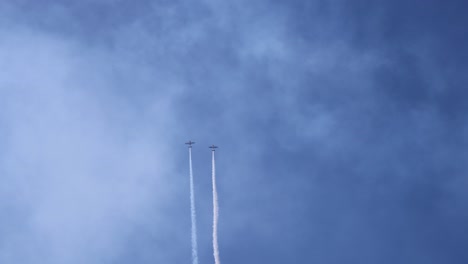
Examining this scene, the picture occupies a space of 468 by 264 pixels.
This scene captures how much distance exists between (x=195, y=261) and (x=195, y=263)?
797 millimetres

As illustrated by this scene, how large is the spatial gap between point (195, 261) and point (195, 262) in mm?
298

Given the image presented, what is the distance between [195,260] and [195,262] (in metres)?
0.64

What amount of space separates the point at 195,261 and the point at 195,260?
13.6 inches

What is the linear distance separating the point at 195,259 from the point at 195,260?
1.13 ft

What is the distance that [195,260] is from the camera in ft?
323

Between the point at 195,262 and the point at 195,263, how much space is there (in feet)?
1.68

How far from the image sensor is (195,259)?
98.4 metres

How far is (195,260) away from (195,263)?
114 centimetres

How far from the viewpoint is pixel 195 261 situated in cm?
9875

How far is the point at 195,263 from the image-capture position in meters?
99.2

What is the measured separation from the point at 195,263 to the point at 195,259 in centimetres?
148
